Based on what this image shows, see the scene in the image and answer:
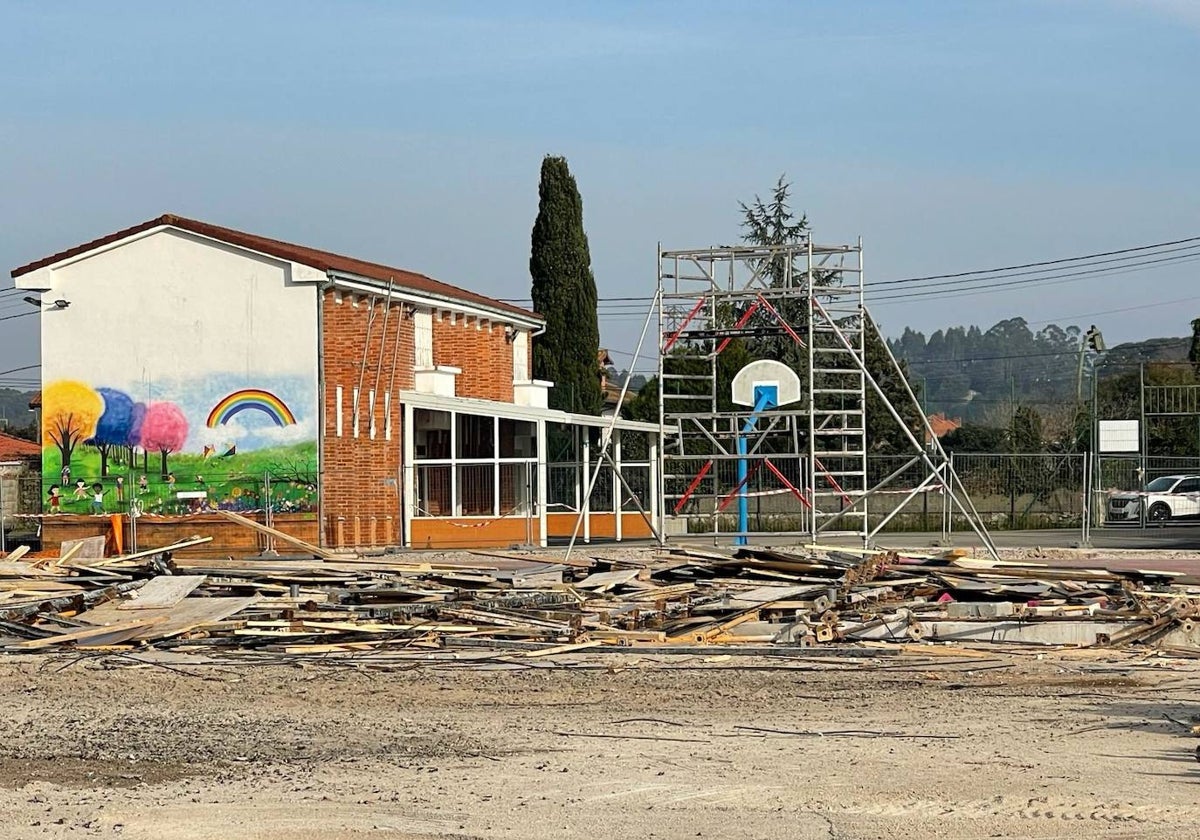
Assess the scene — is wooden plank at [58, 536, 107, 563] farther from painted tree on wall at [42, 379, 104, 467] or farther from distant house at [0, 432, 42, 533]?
distant house at [0, 432, 42, 533]

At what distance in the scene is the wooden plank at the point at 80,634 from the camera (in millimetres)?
16672

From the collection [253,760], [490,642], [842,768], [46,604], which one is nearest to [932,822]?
[842,768]

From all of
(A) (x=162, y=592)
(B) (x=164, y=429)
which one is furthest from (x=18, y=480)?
(A) (x=162, y=592)

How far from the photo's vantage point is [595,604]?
18547mm

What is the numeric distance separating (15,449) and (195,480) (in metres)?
34.6

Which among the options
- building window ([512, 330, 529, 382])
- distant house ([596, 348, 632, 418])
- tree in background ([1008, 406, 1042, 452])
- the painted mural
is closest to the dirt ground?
the painted mural

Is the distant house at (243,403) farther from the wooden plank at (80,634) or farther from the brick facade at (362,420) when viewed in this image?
the wooden plank at (80,634)

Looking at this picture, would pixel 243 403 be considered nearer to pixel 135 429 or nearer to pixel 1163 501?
pixel 135 429

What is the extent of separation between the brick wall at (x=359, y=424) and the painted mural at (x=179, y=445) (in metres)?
0.50

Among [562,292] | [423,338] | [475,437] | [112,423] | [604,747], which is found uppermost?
[562,292]

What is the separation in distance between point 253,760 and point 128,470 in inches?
1069

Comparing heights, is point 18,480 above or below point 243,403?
below

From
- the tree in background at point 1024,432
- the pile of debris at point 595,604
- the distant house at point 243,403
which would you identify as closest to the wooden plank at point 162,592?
the pile of debris at point 595,604

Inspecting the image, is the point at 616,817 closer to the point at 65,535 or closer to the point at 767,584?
the point at 767,584
